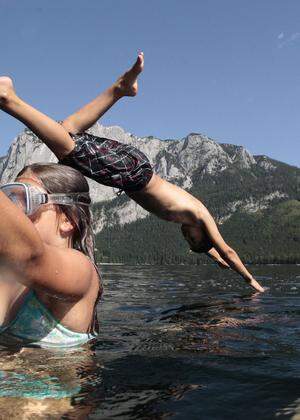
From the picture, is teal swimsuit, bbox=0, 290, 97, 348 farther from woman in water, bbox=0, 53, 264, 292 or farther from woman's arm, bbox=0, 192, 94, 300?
woman in water, bbox=0, 53, 264, 292

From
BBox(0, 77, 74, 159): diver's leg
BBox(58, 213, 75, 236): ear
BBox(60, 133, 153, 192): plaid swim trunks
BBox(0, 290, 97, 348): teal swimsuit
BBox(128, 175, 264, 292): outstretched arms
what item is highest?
BBox(0, 77, 74, 159): diver's leg

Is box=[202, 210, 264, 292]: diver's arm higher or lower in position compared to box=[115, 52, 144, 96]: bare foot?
lower

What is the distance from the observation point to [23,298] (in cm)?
402

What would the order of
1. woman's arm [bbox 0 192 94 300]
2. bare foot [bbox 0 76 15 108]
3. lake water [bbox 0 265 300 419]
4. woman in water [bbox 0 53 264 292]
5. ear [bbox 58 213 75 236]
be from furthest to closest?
woman in water [bbox 0 53 264 292], bare foot [bbox 0 76 15 108], ear [bbox 58 213 75 236], lake water [bbox 0 265 300 419], woman's arm [bbox 0 192 94 300]

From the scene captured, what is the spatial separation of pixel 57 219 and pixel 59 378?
1.31m

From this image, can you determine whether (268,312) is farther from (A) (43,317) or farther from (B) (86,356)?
(A) (43,317)

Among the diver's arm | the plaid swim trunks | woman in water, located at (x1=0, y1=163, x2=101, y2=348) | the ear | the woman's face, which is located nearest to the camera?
woman in water, located at (x1=0, y1=163, x2=101, y2=348)

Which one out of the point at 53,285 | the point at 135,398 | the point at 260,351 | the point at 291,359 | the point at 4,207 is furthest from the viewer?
the point at 260,351

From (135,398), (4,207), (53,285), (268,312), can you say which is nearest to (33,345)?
(135,398)

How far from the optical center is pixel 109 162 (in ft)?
24.0

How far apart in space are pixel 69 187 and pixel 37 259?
4.26ft

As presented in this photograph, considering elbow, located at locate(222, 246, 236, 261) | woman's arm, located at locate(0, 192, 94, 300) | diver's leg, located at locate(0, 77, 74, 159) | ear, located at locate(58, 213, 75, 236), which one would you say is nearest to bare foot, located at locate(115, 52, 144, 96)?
diver's leg, located at locate(0, 77, 74, 159)

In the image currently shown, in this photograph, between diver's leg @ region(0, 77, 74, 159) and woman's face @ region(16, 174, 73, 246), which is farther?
diver's leg @ region(0, 77, 74, 159)

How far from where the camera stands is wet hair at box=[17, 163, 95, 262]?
394cm
